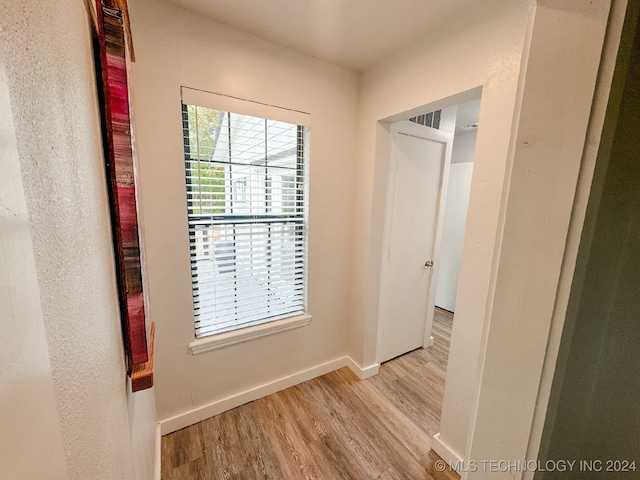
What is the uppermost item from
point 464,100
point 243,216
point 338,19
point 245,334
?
point 338,19

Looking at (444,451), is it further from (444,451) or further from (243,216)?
(243,216)

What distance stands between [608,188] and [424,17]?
1.46m

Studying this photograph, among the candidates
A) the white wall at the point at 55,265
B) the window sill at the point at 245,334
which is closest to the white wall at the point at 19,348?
the white wall at the point at 55,265

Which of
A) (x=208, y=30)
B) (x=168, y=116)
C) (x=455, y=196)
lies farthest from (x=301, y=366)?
(x=455, y=196)

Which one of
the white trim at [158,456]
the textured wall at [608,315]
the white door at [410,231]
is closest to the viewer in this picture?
the textured wall at [608,315]

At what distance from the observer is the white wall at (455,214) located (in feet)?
11.0

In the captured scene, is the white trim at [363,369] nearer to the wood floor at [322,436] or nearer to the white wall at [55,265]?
the wood floor at [322,436]

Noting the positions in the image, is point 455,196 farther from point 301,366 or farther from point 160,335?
point 160,335

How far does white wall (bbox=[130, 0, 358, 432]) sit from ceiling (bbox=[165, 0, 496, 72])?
0.09 meters

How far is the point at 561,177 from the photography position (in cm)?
46

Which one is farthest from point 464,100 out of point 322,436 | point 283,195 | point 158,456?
point 158,456

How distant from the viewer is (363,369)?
2.17 metres

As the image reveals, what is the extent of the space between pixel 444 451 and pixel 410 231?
5.08 ft

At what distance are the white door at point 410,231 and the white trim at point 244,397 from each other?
20.1 inches
